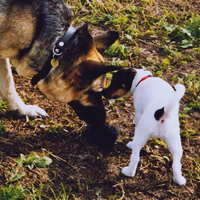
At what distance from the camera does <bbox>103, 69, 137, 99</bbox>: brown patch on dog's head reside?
124 inches

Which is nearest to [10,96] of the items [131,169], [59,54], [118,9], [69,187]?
[59,54]

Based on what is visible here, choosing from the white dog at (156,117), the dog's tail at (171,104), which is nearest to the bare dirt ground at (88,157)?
the white dog at (156,117)

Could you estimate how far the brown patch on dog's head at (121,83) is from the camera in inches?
124

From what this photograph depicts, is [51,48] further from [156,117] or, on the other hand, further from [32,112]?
[156,117]

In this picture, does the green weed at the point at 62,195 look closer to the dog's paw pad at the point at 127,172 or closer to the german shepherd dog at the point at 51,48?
the dog's paw pad at the point at 127,172

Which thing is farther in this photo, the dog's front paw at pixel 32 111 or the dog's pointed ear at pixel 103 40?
the dog's front paw at pixel 32 111

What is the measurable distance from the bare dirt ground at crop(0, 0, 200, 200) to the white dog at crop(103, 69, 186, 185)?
0.16 m

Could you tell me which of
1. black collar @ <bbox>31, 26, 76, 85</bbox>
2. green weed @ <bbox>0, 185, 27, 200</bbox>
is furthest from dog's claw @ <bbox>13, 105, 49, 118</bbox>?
green weed @ <bbox>0, 185, 27, 200</bbox>

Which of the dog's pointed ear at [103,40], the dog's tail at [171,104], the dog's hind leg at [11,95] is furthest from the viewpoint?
the dog's hind leg at [11,95]

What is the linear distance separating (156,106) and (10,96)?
1.64 metres

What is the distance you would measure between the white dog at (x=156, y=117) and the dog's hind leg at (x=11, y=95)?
88 cm

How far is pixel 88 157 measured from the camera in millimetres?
3094

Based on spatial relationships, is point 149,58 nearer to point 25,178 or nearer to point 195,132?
point 195,132

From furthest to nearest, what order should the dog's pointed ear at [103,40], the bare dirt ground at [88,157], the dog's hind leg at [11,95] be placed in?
1. the dog's hind leg at [11,95]
2. the dog's pointed ear at [103,40]
3. the bare dirt ground at [88,157]
